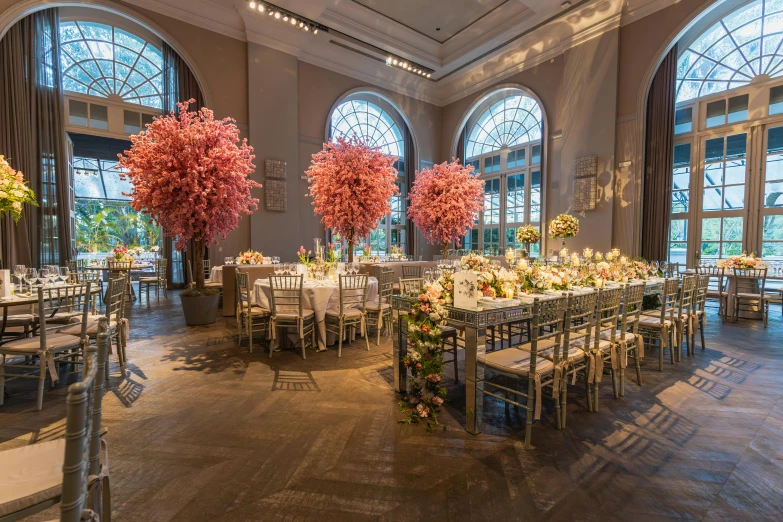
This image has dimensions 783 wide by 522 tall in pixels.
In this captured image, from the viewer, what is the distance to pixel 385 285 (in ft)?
17.1

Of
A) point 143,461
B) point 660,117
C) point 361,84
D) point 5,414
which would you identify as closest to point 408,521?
point 143,461

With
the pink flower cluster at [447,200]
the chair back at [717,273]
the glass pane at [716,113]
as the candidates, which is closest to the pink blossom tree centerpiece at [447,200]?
the pink flower cluster at [447,200]

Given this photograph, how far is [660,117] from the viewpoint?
25.3 ft

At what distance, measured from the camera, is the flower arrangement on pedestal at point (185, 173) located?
4840 millimetres

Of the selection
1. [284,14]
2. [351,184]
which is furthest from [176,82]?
[351,184]

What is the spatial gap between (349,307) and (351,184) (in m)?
2.33

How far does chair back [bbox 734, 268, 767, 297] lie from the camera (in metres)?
6.02

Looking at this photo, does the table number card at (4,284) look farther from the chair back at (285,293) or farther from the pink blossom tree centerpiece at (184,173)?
the chair back at (285,293)

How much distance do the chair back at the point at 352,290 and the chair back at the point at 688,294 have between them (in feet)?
11.5

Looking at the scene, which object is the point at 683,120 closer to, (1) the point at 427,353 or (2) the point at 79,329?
(1) the point at 427,353

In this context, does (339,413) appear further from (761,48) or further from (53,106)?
(761,48)

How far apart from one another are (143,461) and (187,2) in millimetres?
9329

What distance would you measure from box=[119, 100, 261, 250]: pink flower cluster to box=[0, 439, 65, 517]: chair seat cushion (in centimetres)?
401

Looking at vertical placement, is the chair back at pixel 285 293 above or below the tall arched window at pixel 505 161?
below
